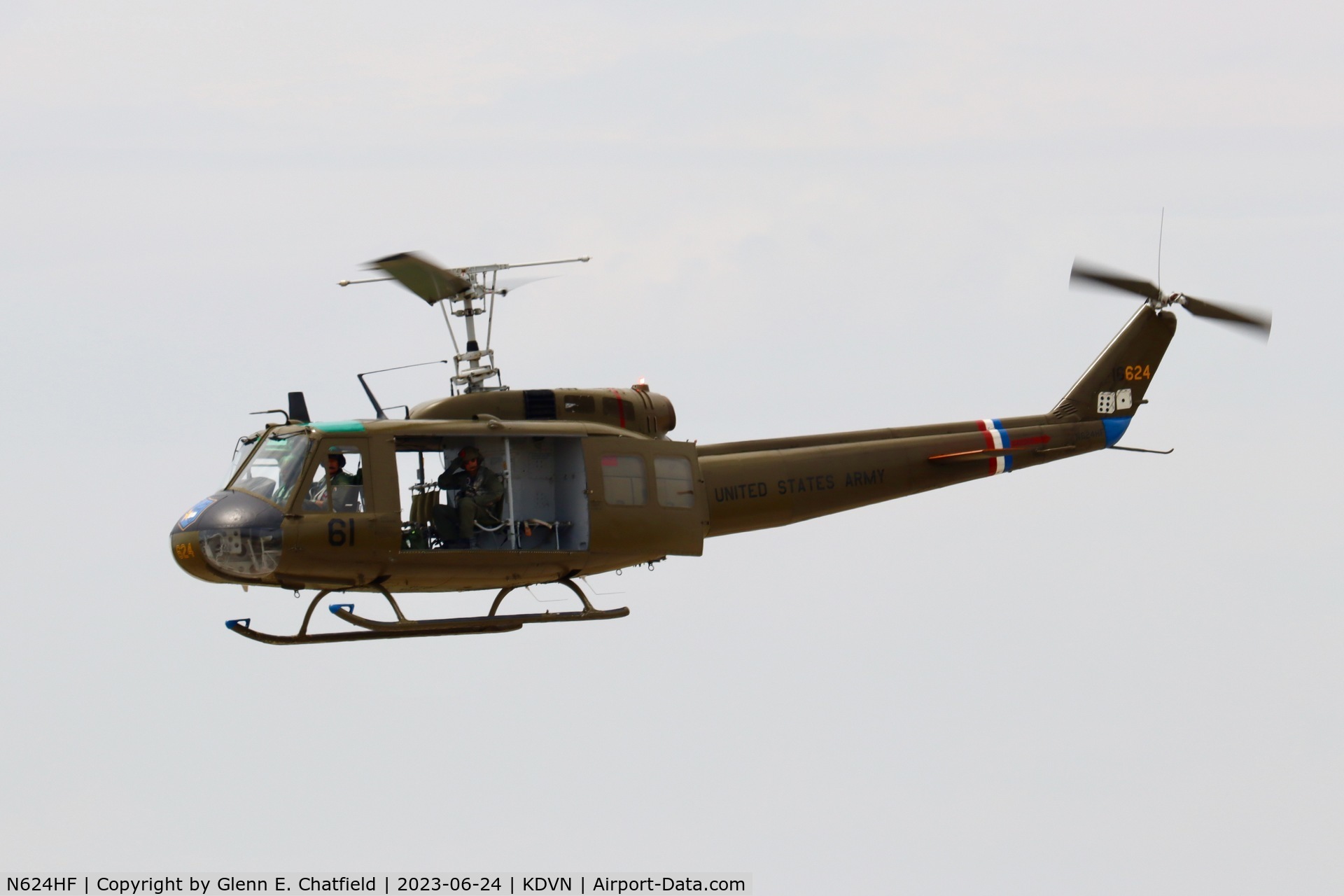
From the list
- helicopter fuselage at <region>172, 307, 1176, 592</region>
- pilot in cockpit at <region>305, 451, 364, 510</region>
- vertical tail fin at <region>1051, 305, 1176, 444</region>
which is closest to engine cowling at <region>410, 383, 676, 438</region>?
helicopter fuselage at <region>172, 307, 1176, 592</region>

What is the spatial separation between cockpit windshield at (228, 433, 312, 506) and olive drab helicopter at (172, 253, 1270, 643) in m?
0.02

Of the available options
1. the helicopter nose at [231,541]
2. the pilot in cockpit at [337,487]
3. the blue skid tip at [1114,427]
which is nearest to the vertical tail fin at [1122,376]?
the blue skid tip at [1114,427]

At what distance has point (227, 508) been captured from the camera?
63.9 feet

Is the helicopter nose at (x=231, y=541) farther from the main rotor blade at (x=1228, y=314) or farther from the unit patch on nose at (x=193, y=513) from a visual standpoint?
the main rotor blade at (x=1228, y=314)

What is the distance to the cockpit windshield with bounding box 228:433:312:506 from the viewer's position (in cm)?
1967

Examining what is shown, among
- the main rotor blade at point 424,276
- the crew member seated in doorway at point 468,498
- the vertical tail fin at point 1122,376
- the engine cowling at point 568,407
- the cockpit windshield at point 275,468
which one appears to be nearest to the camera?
the cockpit windshield at point 275,468

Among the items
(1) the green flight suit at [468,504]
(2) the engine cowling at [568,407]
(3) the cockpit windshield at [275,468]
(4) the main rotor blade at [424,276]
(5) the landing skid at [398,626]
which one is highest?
(4) the main rotor blade at [424,276]

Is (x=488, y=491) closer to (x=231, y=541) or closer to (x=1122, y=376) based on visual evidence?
(x=231, y=541)

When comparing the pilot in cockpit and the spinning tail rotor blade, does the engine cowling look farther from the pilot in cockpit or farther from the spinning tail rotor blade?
the spinning tail rotor blade

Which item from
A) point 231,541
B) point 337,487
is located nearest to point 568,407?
point 337,487

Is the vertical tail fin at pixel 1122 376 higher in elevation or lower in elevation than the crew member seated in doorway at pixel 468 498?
higher

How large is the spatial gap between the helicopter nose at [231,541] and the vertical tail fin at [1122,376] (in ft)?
39.2

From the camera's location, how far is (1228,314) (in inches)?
1057

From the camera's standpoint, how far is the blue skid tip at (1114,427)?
26938mm
